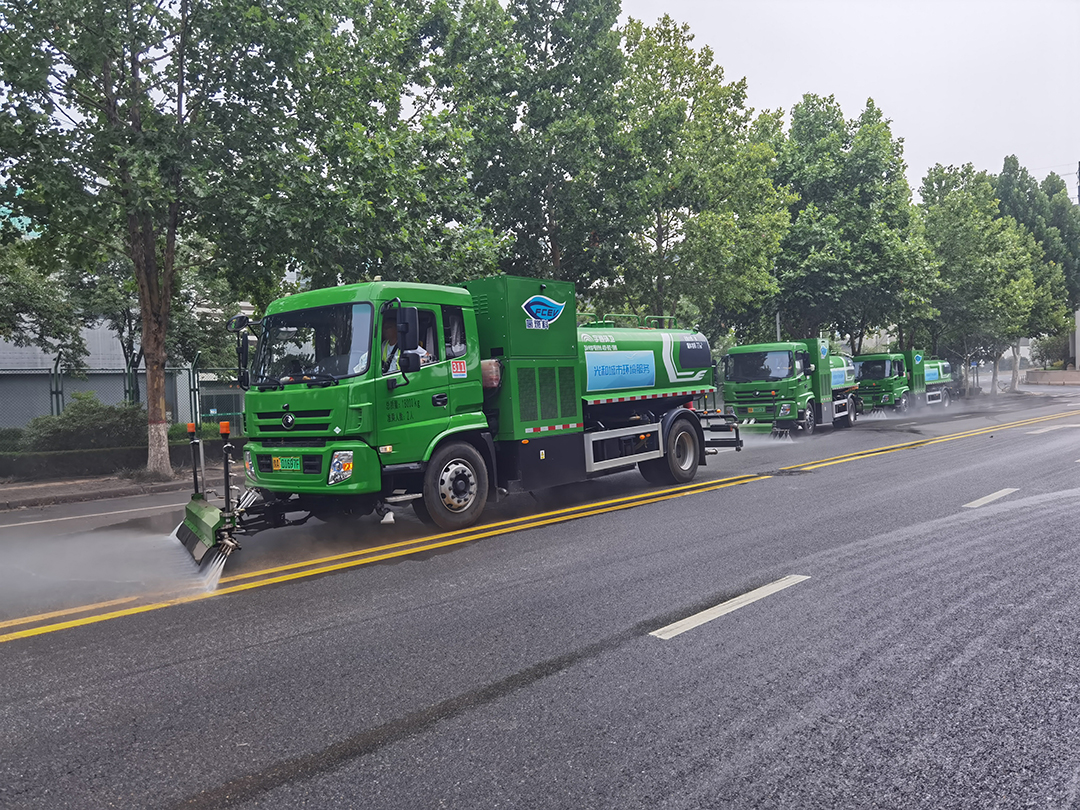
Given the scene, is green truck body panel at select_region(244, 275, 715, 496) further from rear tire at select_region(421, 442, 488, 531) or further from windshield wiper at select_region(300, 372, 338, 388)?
rear tire at select_region(421, 442, 488, 531)

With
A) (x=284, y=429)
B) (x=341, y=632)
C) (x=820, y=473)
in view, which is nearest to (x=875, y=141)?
(x=820, y=473)

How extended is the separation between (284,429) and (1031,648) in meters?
6.61

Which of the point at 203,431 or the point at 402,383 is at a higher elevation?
the point at 402,383

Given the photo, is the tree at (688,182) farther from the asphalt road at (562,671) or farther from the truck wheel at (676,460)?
the asphalt road at (562,671)

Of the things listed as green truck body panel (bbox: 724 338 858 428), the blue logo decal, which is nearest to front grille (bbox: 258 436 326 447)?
the blue logo decal

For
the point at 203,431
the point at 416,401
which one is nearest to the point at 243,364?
the point at 416,401

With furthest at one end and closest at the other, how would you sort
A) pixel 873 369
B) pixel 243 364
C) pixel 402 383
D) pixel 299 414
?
pixel 873 369, pixel 243 364, pixel 402 383, pixel 299 414

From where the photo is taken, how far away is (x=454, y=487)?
28.4 feet

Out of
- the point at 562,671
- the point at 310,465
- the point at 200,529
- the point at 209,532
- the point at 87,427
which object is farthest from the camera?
the point at 87,427

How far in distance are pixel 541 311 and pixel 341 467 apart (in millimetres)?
3422

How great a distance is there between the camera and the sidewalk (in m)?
13.3

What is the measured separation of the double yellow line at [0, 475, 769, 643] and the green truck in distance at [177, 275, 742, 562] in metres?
0.39

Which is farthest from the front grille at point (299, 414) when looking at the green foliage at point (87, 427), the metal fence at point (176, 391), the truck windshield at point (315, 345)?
the green foliage at point (87, 427)

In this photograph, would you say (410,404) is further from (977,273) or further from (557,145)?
(977,273)
